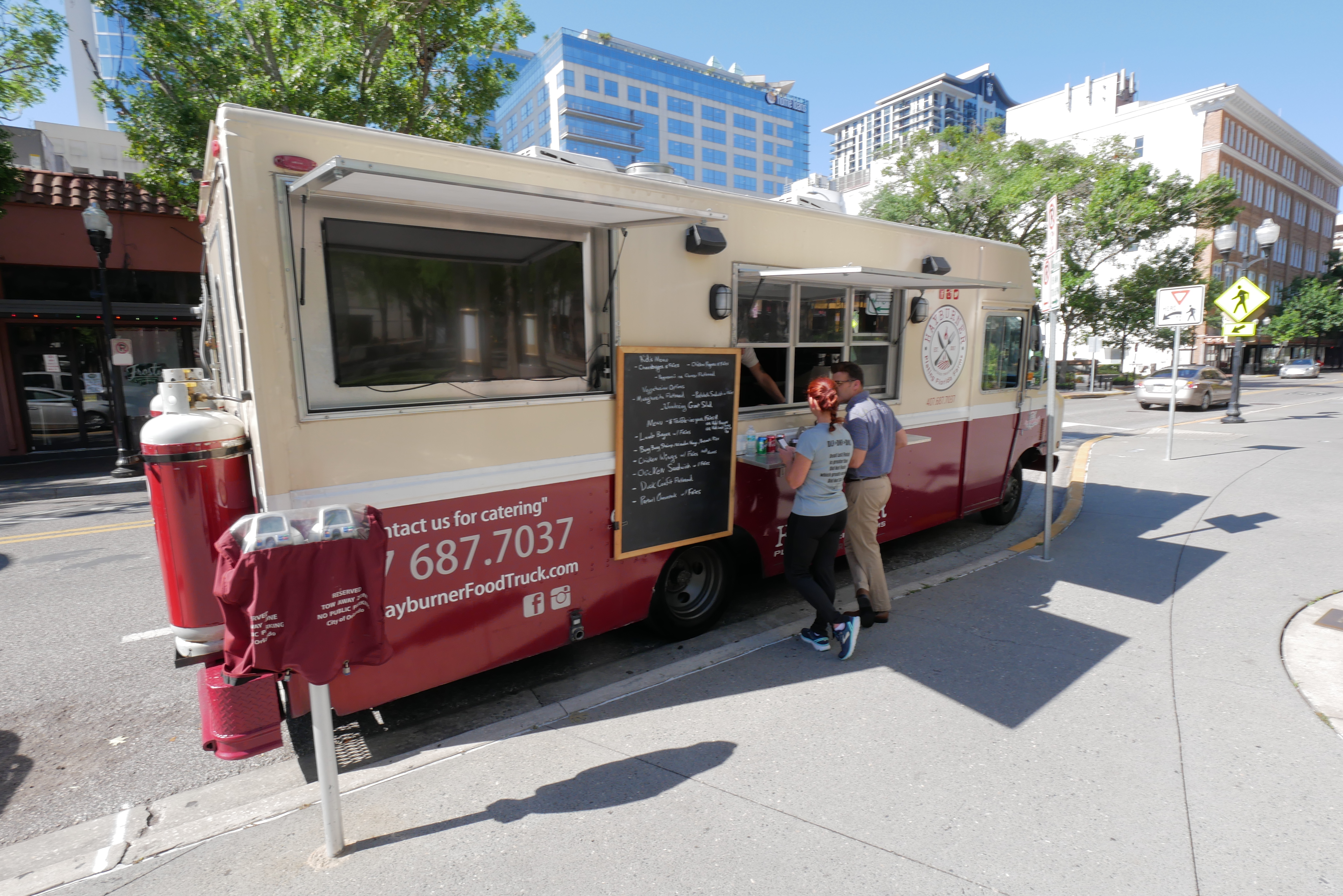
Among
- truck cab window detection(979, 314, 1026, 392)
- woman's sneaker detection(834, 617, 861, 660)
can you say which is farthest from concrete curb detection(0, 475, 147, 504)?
truck cab window detection(979, 314, 1026, 392)

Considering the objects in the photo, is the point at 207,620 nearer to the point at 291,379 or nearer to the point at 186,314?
the point at 291,379

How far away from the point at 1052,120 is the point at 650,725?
71510mm

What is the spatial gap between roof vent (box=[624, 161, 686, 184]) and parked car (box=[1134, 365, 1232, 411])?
23.1m

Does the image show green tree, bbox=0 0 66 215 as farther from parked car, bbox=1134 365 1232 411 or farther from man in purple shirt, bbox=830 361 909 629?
parked car, bbox=1134 365 1232 411

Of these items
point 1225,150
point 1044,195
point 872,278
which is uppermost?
point 1225,150

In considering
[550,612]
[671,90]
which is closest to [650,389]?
[550,612]

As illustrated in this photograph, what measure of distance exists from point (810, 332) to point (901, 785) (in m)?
3.21

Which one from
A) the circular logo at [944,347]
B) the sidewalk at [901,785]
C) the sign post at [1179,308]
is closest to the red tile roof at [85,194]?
the circular logo at [944,347]

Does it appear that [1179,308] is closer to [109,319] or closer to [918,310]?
[918,310]

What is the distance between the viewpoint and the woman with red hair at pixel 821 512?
4.11m

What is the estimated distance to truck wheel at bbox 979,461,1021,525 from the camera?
7.43 meters

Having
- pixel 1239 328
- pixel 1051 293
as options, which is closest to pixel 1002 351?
pixel 1051 293

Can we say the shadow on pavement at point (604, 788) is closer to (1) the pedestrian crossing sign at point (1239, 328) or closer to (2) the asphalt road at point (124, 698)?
(2) the asphalt road at point (124, 698)

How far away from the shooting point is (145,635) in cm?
489
